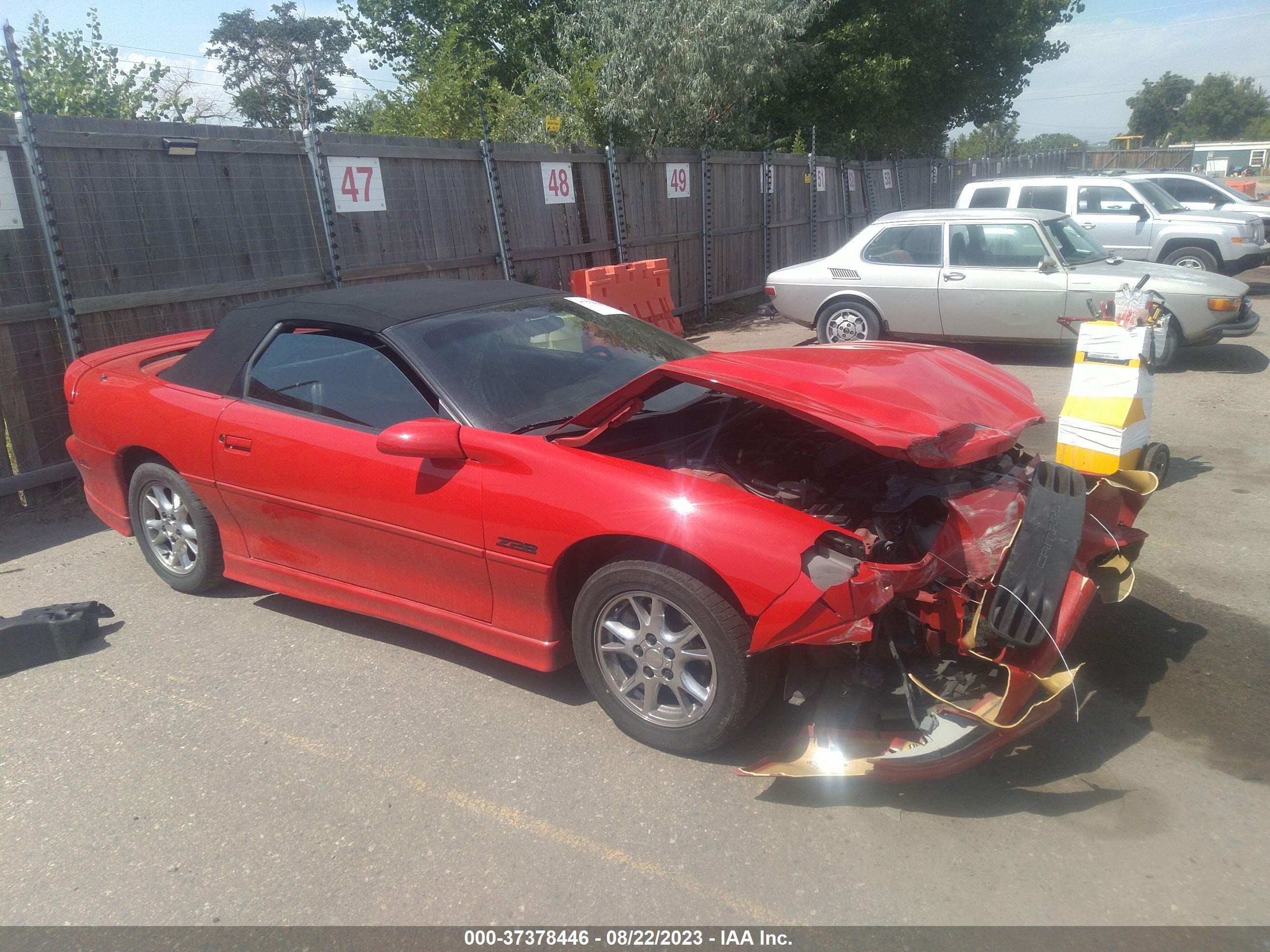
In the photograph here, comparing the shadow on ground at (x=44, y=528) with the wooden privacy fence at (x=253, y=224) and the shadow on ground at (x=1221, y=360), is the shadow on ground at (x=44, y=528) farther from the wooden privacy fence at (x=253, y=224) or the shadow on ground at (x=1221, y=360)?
the shadow on ground at (x=1221, y=360)

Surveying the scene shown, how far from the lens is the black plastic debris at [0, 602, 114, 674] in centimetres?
415

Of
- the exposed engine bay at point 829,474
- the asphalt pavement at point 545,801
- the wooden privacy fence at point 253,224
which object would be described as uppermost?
the wooden privacy fence at point 253,224

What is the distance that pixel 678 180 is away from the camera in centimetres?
1351

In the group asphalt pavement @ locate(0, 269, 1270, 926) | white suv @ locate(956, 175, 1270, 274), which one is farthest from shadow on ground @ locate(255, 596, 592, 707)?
white suv @ locate(956, 175, 1270, 274)

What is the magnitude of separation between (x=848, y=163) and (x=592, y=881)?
19.8m

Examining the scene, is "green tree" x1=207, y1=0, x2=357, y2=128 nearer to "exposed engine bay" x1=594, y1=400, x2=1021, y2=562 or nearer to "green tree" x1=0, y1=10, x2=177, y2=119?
"green tree" x1=0, y1=10, x2=177, y2=119

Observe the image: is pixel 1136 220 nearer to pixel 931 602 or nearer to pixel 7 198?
pixel 931 602

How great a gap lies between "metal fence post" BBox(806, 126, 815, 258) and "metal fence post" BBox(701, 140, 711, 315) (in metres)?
3.75

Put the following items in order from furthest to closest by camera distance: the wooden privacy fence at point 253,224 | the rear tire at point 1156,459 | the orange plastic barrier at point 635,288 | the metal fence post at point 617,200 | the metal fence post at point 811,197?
the metal fence post at point 811,197 < the metal fence post at point 617,200 < the orange plastic barrier at point 635,288 < the wooden privacy fence at point 253,224 < the rear tire at point 1156,459

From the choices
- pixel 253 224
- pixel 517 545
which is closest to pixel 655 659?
pixel 517 545

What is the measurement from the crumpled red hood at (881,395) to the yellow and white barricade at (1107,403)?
1483 mm

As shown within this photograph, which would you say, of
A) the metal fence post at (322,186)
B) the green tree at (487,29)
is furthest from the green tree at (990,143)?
the metal fence post at (322,186)

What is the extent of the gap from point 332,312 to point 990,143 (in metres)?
69.3

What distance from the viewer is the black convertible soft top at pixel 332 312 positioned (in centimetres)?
412
